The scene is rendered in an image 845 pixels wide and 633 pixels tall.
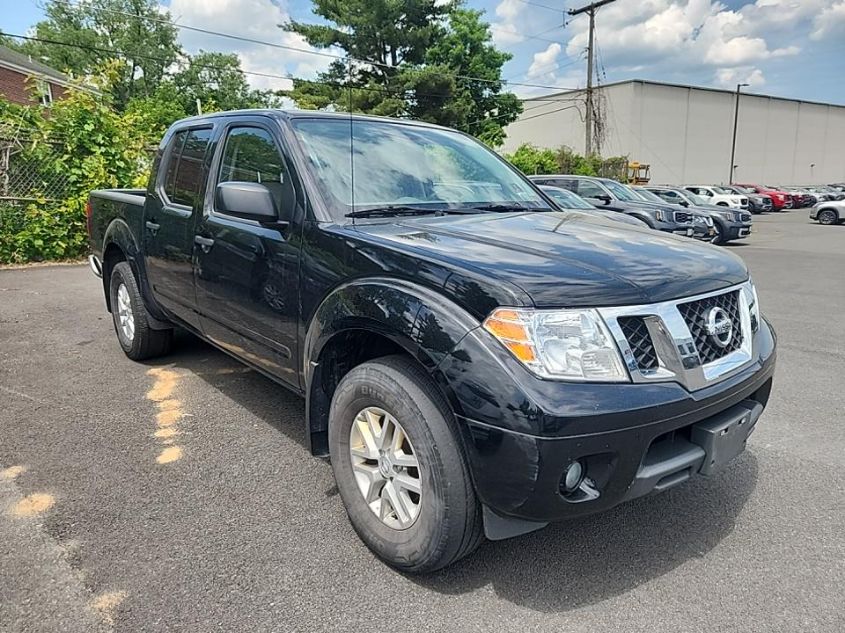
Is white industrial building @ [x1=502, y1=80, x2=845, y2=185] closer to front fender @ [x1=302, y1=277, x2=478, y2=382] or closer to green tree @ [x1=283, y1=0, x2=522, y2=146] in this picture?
green tree @ [x1=283, y1=0, x2=522, y2=146]

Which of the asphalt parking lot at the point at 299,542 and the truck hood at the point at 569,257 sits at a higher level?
the truck hood at the point at 569,257

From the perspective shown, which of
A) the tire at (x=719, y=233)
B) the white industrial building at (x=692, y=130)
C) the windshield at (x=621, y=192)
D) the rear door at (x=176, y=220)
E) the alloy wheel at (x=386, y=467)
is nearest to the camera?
the alloy wheel at (x=386, y=467)

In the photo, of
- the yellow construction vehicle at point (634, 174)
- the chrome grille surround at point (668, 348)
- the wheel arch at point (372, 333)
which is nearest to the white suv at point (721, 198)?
the yellow construction vehicle at point (634, 174)

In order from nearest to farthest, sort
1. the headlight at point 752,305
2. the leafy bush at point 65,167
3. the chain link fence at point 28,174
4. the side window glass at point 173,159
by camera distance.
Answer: the headlight at point 752,305 → the side window glass at point 173,159 → the chain link fence at point 28,174 → the leafy bush at point 65,167

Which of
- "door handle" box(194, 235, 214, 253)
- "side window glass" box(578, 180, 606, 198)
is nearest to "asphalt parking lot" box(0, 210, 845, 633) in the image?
"door handle" box(194, 235, 214, 253)

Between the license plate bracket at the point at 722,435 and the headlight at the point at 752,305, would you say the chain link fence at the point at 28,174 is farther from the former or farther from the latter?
the license plate bracket at the point at 722,435

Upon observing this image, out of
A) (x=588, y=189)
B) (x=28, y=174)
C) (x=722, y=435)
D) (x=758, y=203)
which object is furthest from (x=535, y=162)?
(x=722, y=435)

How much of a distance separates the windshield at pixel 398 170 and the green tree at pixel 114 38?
172 feet

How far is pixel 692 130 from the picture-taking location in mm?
50625

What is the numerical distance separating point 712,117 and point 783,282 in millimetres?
48972

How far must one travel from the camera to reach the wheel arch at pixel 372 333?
2131mm

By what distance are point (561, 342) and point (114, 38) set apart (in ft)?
190

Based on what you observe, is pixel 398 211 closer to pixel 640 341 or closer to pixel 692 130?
pixel 640 341

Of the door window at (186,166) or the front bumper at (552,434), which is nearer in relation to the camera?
the front bumper at (552,434)
